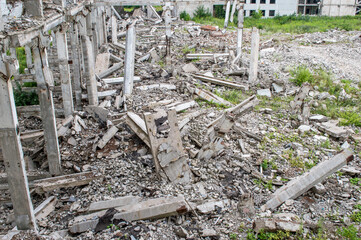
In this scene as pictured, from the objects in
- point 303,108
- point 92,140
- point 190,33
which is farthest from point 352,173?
point 190,33

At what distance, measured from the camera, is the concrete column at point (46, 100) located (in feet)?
19.7

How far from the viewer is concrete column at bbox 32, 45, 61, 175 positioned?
599cm

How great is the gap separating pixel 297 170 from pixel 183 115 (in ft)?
10.8

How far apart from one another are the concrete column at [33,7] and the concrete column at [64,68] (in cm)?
112

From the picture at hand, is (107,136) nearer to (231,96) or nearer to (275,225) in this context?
(275,225)

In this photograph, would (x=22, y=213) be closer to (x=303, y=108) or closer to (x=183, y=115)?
(x=183, y=115)

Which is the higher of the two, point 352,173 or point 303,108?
point 303,108

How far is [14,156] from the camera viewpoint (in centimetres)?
467

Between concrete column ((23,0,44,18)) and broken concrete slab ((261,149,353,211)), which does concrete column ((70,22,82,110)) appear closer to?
concrete column ((23,0,44,18))

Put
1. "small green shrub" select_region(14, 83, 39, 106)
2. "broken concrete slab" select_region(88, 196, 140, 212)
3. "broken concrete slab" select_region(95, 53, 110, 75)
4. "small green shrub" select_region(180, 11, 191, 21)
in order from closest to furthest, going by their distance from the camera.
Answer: "broken concrete slab" select_region(88, 196, 140, 212)
"small green shrub" select_region(14, 83, 39, 106)
"broken concrete slab" select_region(95, 53, 110, 75)
"small green shrub" select_region(180, 11, 191, 21)

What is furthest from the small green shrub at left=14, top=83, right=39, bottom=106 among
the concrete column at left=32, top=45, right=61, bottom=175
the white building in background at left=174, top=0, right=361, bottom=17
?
the white building in background at left=174, top=0, right=361, bottom=17

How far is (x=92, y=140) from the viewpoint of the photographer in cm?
766

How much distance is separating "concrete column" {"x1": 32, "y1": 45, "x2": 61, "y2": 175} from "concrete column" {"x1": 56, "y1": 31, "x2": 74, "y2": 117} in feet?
4.56

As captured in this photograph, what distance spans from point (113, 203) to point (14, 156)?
1809mm
